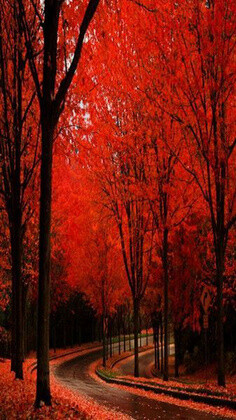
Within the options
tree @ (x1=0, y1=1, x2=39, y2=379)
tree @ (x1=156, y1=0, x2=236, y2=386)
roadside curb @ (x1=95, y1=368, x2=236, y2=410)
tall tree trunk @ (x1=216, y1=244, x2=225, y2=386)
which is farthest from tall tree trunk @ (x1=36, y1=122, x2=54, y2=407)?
tall tree trunk @ (x1=216, y1=244, x2=225, y2=386)

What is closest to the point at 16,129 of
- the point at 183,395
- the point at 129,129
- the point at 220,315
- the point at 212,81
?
the point at 212,81

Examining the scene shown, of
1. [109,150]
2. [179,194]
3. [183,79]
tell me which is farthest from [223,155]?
[109,150]

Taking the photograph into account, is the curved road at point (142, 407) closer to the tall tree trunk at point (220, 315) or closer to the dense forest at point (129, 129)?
the tall tree trunk at point (220, 315)

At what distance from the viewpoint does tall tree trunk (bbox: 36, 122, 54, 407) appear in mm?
7438

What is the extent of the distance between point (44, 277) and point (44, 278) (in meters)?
0.02

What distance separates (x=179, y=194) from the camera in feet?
61.6

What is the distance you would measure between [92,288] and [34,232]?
432 inches

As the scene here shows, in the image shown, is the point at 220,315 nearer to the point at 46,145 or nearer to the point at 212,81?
the point at 212,81

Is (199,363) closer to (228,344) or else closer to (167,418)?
(228,344)

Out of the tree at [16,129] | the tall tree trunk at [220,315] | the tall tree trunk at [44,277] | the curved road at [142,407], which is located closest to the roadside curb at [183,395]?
the curved road at [142,407]

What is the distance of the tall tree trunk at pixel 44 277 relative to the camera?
7.44 metres

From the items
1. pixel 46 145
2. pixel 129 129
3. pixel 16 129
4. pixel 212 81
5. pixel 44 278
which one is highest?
pixel 129 129

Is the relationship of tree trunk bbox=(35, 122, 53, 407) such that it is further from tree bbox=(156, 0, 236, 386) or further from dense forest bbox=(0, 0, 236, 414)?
tree bbox=(156, 0, 236, 386)

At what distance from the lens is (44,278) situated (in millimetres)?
7559
